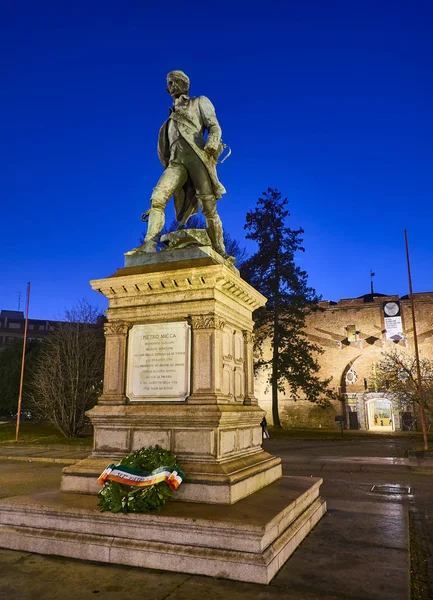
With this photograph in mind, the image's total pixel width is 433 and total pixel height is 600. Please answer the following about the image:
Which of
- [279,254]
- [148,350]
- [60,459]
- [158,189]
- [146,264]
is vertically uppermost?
[279,254]

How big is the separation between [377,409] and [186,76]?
35637mm

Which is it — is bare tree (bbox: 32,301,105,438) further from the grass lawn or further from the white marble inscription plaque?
the white marble inscription plaque

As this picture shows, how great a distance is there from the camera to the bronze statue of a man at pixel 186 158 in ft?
22.4

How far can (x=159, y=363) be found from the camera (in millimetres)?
5891

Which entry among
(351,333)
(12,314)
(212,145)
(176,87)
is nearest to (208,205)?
(212,145)

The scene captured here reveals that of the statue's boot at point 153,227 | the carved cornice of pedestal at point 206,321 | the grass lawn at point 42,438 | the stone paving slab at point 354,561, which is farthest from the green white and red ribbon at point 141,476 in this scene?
the grass lawn at point 42,438

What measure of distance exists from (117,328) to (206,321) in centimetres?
126

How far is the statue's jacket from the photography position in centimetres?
686

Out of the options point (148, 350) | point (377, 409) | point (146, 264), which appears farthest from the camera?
point (377, 409)

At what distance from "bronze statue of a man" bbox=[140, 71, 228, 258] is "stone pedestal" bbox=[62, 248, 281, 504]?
72 cm

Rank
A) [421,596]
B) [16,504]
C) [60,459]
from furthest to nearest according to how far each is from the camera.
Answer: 1. [60,459]
2. [16,504]
3. [421,596]

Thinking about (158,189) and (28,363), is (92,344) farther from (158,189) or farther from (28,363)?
(158,189)

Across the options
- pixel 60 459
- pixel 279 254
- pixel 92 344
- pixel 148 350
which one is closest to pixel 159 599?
pixel 148 350

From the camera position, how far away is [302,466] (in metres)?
12.4
